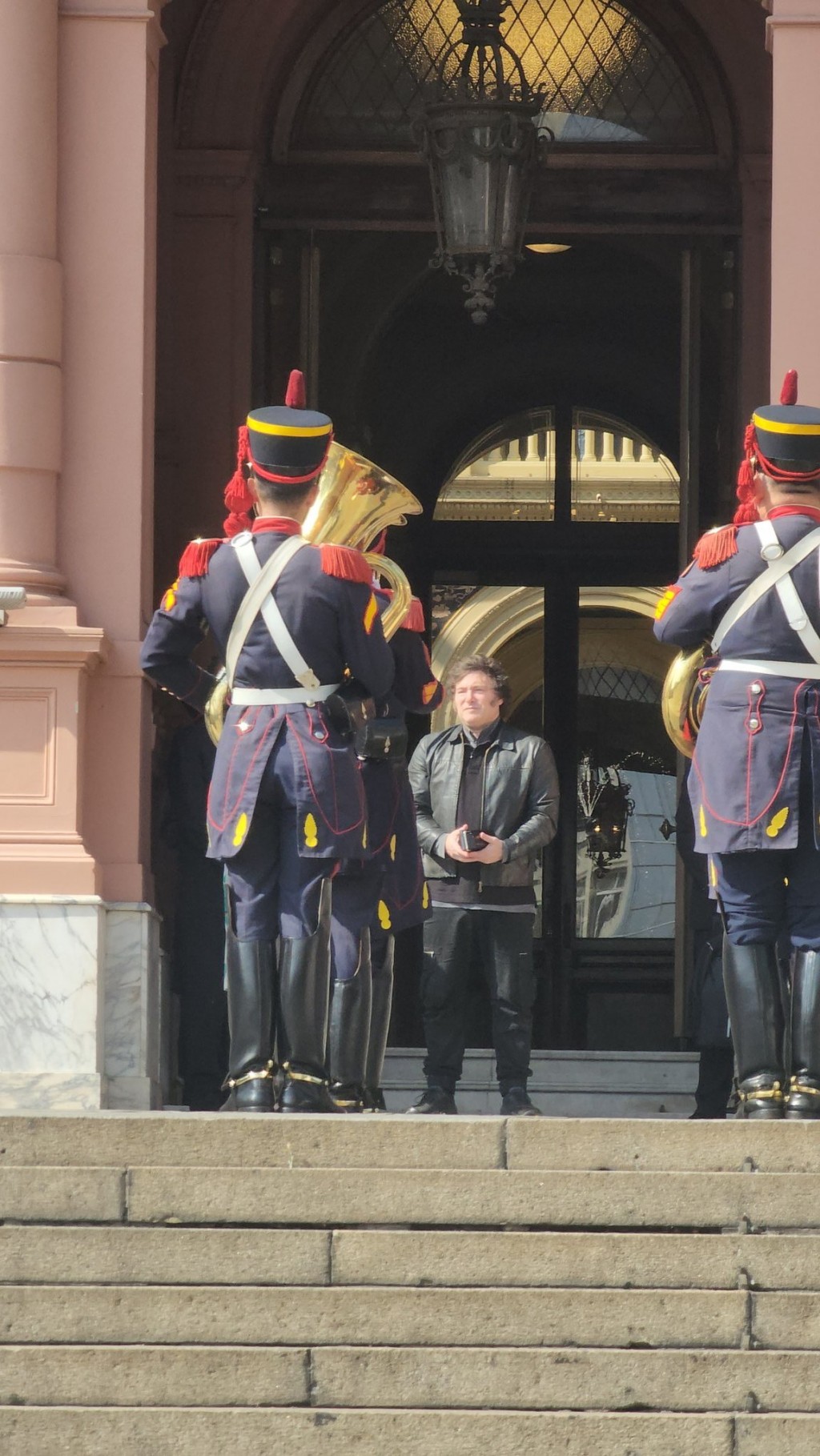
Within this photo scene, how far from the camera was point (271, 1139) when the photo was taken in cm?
722

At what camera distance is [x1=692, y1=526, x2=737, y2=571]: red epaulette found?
822 centimetres

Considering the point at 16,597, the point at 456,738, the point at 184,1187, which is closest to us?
the point at 184,1187

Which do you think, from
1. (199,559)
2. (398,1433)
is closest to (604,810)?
(199,559)

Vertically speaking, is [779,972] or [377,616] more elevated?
[377,616]

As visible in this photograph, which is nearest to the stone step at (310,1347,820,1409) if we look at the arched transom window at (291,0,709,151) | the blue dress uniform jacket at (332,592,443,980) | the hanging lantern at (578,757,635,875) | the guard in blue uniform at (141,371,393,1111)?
the guard in blue uniform at (141,371,393,1111)

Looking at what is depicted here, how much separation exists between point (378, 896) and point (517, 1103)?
1.43 metres

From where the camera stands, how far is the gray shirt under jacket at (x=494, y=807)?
10234 mm

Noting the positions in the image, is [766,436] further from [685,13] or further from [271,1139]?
[685,13]

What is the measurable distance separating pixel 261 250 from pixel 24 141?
270 centimetres

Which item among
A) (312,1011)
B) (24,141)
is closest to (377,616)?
(312,1011)

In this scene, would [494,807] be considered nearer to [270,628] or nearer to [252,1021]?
[270,628]

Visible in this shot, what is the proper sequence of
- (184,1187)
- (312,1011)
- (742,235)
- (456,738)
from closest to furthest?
(184,1187) → (312,1011) → (456,738) → (742,235)

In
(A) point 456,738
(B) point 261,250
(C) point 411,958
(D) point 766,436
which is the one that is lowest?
(C) point 411,958

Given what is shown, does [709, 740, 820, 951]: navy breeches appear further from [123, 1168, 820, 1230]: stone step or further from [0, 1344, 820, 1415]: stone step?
[0, 1344, 820, 1415]: stone step
